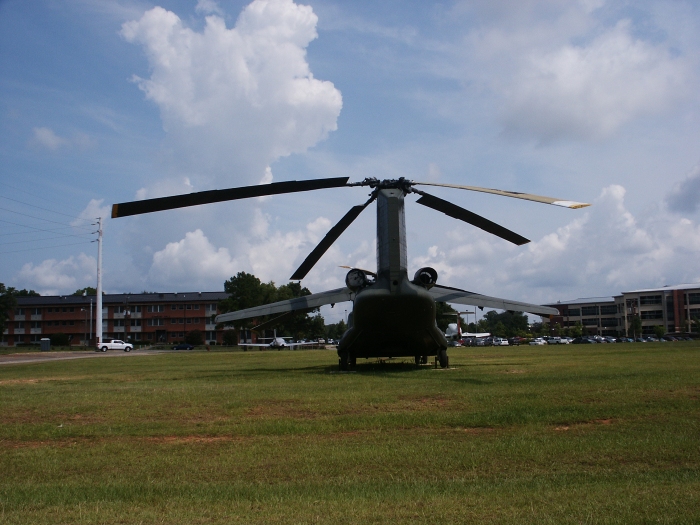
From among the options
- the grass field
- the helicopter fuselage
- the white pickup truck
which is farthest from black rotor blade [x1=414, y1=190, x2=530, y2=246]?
the white pickup truck

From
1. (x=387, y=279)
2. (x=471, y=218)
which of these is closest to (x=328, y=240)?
(x=387, y=279)

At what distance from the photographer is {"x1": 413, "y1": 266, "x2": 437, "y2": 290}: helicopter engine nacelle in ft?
70.7

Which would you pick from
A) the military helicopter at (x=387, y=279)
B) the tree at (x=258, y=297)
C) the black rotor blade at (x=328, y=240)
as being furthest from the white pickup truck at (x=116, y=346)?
the black rotor blade at (x=328, y=240)

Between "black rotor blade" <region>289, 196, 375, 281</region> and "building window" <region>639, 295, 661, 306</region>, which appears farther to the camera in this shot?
"building window" <region>639, 295, 661, 306</region>

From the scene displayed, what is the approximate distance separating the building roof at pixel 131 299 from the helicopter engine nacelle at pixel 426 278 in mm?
102680

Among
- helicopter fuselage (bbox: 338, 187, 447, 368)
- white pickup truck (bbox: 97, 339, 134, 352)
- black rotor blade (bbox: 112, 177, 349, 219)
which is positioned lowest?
white pickup truck (bbox: 97, 339, 134, 352)

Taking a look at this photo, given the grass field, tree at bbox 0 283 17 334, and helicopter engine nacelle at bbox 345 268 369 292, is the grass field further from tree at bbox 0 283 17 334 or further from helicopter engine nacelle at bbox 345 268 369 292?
tree at bbox 0 283 17 334

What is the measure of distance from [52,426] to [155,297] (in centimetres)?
11782

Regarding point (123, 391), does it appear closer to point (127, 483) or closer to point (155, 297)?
point (127, 483)

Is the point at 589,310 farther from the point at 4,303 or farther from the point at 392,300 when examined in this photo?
the point at 392,300

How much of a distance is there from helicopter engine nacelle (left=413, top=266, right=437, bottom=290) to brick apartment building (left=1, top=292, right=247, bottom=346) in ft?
337

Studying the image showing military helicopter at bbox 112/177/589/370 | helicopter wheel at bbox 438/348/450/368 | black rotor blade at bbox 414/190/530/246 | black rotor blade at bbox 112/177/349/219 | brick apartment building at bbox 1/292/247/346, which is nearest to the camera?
black rotor blade at bbox 112/177/349/219

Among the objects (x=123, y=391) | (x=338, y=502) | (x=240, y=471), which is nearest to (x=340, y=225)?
(x=123, y=391)

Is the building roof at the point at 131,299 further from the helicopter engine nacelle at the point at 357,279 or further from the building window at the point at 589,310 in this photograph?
the helicopter engine nacelle at the point at 357,279
